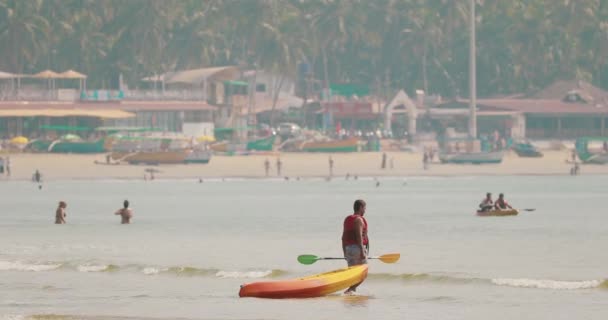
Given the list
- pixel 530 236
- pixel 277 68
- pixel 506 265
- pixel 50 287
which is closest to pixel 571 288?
pixel 506 265

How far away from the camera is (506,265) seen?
43188 mm

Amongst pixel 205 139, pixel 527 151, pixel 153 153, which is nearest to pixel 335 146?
pixel 205 139

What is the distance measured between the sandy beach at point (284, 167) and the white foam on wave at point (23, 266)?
53.2 metres

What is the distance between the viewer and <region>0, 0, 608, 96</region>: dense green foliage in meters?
138

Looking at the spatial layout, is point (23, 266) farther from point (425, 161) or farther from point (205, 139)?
point (205, 139)

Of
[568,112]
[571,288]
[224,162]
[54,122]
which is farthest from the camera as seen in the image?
[568,112]

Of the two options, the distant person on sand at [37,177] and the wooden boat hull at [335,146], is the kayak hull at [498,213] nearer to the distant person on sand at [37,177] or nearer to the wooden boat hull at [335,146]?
the distant person on sand at [37,177]

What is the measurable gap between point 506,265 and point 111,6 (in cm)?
10110

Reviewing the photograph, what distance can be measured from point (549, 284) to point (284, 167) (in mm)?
69487

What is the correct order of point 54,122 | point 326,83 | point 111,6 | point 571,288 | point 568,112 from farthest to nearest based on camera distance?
point 326,83 < point 111,6 < point 568,112 < point 54,122 < point 571,288

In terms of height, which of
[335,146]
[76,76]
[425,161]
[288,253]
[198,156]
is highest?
[76,76]

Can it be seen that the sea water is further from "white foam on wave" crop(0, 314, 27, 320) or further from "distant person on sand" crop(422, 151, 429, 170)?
"distant person on sand" crop(422, 151, 429, 170)

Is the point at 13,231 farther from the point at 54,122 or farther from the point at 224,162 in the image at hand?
the point at 54,122

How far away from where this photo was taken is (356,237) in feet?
102
